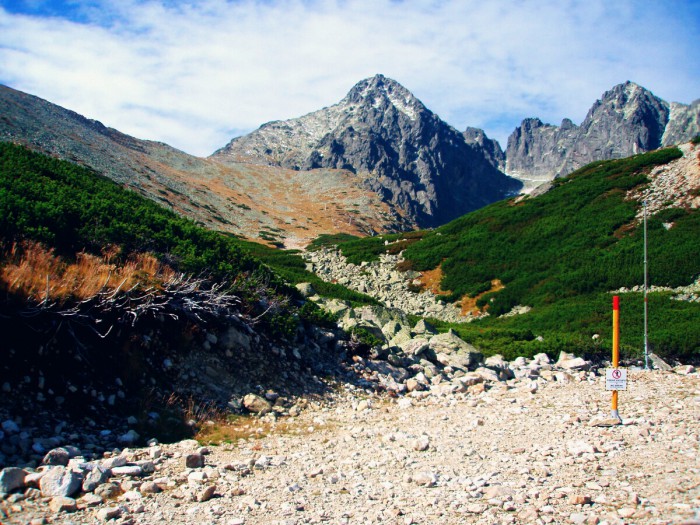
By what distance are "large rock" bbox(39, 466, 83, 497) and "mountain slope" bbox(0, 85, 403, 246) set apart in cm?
6668

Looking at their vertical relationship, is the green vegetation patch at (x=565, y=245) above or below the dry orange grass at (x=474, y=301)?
above

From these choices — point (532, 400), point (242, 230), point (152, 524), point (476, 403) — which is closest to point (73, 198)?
point (152, 524)

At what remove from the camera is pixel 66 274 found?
7133 millimetres

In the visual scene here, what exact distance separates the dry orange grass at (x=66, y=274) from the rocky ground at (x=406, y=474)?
8.50ft

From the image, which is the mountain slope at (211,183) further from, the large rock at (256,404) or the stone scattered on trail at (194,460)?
the stone scattered on trail at (194,460)

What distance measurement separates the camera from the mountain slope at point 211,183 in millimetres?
68625

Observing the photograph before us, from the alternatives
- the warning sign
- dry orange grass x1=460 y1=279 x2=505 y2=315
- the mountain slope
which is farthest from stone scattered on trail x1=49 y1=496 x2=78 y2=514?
the mountain slope

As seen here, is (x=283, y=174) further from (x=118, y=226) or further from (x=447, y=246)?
(x=118, y=226)

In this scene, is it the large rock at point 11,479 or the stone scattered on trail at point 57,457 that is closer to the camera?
the large rock at point 11,479

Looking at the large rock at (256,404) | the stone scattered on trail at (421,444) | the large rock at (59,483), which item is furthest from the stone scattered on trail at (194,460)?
the stone scattered on trail at (421,444)

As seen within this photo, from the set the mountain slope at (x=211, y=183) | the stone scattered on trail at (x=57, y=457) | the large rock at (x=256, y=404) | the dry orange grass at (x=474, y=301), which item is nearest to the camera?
the stone scattered on trail at (x=57, y=457)

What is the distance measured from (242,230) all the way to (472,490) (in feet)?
242

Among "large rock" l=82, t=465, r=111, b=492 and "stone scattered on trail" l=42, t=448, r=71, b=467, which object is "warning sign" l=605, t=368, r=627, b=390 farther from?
"stone scattered on trail" l=42, t=448, r=71, b=467

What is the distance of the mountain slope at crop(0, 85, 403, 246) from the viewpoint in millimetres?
68625
